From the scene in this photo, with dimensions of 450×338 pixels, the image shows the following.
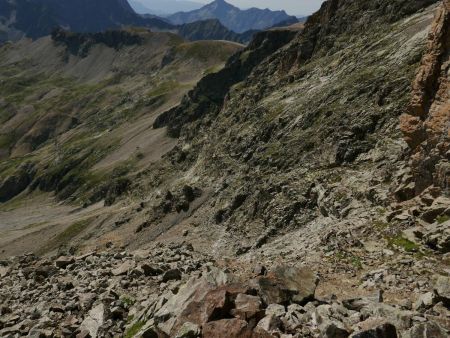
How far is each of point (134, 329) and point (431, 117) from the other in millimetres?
22444

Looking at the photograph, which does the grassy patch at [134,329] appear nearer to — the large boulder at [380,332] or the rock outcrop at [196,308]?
the rock outcrop at [196,308]

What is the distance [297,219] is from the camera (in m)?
47.7

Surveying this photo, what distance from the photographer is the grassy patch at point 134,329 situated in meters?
20.2

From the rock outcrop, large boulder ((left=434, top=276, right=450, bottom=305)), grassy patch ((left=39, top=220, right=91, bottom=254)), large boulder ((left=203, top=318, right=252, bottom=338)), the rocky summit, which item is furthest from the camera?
grassy patch ((left=39, top=220, right=91, bottom=254))

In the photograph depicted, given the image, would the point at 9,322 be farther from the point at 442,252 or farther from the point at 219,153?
the point at 219,153

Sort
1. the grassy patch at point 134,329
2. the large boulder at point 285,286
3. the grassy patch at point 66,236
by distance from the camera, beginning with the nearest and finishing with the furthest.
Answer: the large boulder at point 285,286 → the grassy patch at point 134,329 → the grassy patch at point 66,236

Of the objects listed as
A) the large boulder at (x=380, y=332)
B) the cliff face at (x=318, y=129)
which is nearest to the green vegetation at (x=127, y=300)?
the large boulder at (x=380, y=332)

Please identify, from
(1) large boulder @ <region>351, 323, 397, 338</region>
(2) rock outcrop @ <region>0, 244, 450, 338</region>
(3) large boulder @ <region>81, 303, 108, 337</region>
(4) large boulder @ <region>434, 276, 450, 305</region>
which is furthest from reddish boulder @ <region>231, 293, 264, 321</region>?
(3) large boulder @ <region>81, 303, 108, 337</region>

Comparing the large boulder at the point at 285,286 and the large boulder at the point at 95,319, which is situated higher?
the large boulder at the point at 285,286

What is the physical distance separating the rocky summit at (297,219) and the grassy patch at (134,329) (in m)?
0.41

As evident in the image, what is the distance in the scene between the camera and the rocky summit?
17.9 meters

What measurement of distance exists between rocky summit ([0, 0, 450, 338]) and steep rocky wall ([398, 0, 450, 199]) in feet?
0.39

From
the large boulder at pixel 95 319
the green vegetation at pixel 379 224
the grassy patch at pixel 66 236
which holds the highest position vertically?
the large boulder at pixel 95 319

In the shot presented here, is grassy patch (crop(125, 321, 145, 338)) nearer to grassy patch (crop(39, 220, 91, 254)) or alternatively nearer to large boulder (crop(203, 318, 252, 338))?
large boulder (crop(203, 318, 252, 338))
